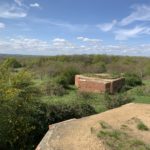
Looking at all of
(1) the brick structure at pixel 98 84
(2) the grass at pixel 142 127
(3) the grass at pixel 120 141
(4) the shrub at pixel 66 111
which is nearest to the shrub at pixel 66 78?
(1) the brick structure at pixel 98 84

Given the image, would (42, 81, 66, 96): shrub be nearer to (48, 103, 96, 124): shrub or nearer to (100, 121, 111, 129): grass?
(48, 103, 96, 124): shrub

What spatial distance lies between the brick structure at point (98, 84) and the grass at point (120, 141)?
17030 mm

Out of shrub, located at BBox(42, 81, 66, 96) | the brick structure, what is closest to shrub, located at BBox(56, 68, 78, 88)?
the brick structure

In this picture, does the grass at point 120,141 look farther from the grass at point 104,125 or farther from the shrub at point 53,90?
the shrub at point 53,90

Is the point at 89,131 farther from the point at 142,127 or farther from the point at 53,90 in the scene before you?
the point at 53,90

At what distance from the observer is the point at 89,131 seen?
7852 millimetres

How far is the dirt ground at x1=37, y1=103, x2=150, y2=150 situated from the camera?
703 centimetres

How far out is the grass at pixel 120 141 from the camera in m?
6.78

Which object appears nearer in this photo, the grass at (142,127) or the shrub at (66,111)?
the grass at (142,127)

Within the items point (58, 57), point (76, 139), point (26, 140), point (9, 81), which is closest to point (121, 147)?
point (76, 139)

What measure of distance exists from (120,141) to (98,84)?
59.4 ft

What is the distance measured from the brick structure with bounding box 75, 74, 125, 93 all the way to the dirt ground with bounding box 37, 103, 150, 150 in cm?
1417

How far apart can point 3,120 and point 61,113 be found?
11.8 ft

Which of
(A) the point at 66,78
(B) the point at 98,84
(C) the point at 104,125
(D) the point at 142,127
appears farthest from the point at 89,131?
(A) the point at 66,78
